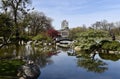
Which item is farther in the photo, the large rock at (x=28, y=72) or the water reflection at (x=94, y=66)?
the water reflection at (x=94, y=66)

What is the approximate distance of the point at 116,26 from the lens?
98.6 m

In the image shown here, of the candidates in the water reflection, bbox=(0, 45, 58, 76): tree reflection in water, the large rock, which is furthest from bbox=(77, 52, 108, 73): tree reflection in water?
the large rock

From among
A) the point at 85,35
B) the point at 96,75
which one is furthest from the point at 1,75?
the point at 85,35

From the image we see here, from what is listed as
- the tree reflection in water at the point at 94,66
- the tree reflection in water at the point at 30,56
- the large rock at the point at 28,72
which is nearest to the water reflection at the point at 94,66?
the tree reflection in water at the point at 94,66

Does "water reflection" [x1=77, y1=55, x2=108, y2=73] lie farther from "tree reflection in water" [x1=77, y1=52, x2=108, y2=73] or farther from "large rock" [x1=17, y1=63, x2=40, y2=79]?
"large rock" [x1=17, y1=63, x2=40, y2=79]

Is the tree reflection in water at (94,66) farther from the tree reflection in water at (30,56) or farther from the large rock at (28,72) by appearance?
the large rock at (28,72)

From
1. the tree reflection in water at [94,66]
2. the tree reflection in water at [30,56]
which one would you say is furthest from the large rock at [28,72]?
the tree reflection in water at [94,66]

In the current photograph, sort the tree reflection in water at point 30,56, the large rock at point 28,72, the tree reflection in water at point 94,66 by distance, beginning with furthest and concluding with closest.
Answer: the tree reflection in water at point 30,56, the tree reflection in water at point 94,66, the large rock at point 28,72

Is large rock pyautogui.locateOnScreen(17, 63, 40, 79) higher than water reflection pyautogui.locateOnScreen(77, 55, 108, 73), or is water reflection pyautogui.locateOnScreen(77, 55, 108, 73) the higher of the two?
large rock pyautogui.locateOnScreen(17, 63, 40, 79)

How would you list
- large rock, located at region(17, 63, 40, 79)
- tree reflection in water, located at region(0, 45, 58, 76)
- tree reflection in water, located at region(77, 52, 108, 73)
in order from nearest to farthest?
large rock, located at region(17, 63, 40, 79), tree reflection in water, located at region(77, 52, 108, 73), tree reflection in water, located at region(0, 45, 58, 76)

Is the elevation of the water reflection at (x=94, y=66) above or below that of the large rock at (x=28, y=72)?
below

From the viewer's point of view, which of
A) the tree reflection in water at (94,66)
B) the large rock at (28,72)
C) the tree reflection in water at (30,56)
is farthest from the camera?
the tree reflection in water at (30,56)

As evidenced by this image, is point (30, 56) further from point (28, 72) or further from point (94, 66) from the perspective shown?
point (28, 72)

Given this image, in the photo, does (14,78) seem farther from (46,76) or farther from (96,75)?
(96,75)
